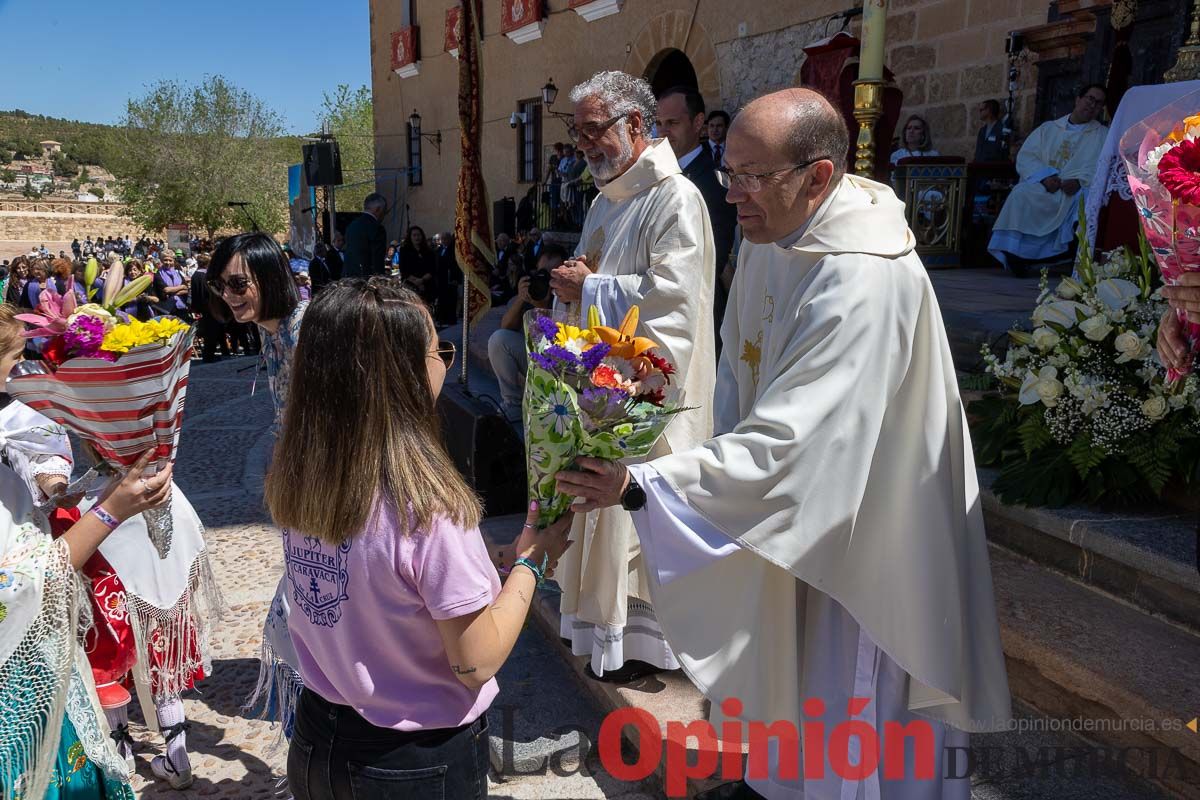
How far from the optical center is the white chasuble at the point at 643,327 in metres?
2.99

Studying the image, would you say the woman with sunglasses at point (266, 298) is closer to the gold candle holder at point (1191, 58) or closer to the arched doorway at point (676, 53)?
the gold candle holder at point (1191, 58)

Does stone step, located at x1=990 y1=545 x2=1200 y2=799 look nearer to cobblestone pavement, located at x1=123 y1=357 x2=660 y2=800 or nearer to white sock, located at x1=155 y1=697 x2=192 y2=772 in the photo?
cobblestone pavement, located at x1=123 y1=357 x2=660 y2=800

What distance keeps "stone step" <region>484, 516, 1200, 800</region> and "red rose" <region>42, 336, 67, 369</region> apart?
112cm

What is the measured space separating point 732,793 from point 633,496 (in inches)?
44.6

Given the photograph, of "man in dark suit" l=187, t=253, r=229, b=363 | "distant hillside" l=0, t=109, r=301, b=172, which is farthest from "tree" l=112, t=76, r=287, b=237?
"distant hillside" l=0, t=109, r=301, b=172

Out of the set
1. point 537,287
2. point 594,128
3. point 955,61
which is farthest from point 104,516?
point 955,61

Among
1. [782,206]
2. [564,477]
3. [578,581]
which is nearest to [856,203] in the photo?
[782,206]

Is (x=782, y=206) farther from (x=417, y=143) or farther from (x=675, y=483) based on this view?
(x=417, y=143)

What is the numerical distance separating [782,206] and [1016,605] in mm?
1475

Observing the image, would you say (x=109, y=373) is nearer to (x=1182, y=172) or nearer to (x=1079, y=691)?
(x=1182, y=172)

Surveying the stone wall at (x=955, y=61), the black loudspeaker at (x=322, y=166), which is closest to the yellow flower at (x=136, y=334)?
the stone wall at (x=955, y=61)

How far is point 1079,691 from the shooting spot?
7.50 ft

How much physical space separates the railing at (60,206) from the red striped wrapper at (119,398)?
210 feet

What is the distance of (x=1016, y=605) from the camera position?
2615 mm
